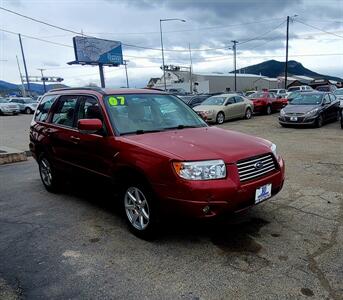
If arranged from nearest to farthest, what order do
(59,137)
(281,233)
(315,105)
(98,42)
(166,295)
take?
(166,295), (281,233), (59,137), (315,105), (98,42)

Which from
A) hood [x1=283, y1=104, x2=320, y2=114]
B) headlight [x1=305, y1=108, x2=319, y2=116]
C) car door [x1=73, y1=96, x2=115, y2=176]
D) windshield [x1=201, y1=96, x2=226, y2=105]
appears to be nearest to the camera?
car door [x1=73, y1=96, x2=115, y2=176]

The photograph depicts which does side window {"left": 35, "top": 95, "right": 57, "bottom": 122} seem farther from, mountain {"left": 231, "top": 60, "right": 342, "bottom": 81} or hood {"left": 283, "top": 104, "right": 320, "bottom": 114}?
mountain {"left": 231, "top": 60, "right": 342, "bottom": 81}

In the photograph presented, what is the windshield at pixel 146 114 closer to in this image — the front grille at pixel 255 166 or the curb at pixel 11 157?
the front grille at pixel 255 166

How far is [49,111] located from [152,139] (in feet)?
9.19

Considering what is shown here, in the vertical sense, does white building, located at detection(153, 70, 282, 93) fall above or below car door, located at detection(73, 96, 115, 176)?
below

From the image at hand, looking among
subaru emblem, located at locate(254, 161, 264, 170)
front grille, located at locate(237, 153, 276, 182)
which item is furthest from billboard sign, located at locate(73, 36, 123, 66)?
subaru emblem, located at locate(254, 161, 264, 170)

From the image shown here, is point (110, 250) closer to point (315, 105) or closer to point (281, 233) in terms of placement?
point (281, 233)

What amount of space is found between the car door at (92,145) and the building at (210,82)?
6392cm

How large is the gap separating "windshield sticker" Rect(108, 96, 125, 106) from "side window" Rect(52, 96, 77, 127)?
2.90 ft

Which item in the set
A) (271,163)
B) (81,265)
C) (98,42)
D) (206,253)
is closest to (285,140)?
(271,163)

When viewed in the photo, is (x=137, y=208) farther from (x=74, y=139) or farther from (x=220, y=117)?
(x=220, y=117)

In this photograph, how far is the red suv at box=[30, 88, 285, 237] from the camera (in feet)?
11.5

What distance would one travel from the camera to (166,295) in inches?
116

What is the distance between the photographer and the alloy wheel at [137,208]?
3.98 meters
